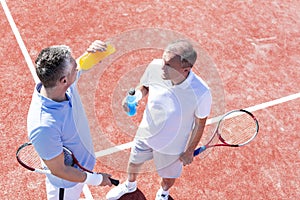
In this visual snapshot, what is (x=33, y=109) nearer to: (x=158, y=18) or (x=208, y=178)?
(x=208, y=178)

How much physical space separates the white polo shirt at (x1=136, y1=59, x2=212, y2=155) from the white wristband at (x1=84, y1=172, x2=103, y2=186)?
2.38 feet

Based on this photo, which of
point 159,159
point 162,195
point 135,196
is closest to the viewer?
point 159,159

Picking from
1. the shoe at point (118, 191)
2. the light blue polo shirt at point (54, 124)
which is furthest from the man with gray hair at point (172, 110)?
the light blue polo shirt at point (54, 124)

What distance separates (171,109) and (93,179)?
39.1 inches

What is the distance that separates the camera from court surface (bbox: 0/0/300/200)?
5285 mm

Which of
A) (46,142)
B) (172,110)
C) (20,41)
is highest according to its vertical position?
(46,142)

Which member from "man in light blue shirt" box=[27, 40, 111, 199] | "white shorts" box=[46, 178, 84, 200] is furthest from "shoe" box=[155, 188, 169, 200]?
"man in light blue shirt" box=[27, 40, 111, 199]

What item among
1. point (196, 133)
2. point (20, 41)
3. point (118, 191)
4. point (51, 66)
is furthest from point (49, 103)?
point (20, 41)

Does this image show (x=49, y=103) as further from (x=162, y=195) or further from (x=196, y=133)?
(x=162, y=195)

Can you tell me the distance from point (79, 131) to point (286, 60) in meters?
4.72

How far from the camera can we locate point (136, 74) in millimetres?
6488

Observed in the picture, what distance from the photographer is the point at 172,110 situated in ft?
12.8

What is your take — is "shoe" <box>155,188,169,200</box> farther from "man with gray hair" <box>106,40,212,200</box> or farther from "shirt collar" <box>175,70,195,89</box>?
"shirt collar" <box>175,70,195,89</box>

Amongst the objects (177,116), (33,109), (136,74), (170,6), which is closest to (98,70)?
(136,74)
